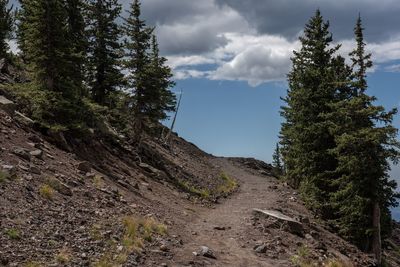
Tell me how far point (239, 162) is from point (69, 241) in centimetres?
6560

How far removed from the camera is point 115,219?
14.8 metres

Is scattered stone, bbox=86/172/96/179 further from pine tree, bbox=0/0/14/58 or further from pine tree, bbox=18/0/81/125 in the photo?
pine tree, bbox=0/0/14/58

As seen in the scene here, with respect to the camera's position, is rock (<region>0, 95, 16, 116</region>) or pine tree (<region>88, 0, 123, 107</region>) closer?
rock (<region>0, 95, 16, 116</region>)

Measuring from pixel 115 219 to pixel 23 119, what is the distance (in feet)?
33.3

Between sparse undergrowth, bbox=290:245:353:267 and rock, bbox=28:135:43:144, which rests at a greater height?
rock, bbox=28:135:43:144

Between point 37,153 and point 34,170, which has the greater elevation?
point 37,153

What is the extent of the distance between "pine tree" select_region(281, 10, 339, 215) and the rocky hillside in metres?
2.11

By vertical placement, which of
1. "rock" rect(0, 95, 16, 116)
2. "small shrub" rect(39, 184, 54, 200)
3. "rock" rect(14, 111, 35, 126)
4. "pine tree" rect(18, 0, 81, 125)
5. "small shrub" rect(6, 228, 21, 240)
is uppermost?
"pine tree" rect(18, 0, 81, 125)

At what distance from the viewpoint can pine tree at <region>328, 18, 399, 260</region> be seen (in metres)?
22.5

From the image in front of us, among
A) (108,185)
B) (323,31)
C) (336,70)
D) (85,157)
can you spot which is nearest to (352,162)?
(336,70)

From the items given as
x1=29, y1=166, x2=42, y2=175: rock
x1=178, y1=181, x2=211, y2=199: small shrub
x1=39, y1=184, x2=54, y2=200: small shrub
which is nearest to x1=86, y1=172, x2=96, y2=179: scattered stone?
x1=29, y1=166, x2=42, y2=175: rock

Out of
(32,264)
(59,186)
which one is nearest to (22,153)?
(59,186)

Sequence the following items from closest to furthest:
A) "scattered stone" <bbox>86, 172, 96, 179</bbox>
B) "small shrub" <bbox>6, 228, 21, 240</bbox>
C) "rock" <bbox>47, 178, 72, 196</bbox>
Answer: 1. "small shrub" <bbox>6, 228, 21, 240</bbox>
2. "rock" <bbox>47, 178, 72, 196</bbox>
3. "scattered stone" <bbox>86, 172, 96, 179</bbox>

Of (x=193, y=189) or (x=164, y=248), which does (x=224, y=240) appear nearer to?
(x=164, y=248)
